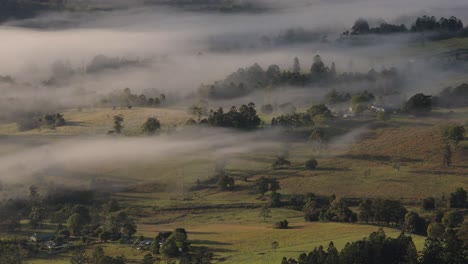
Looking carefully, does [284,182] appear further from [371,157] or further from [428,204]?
[428,204]

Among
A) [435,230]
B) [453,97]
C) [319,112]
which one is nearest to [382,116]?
[319,112]

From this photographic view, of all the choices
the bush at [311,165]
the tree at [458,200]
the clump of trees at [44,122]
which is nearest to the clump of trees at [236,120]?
the bush at [311,165]

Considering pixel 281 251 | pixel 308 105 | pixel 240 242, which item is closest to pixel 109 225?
pixel 240 242

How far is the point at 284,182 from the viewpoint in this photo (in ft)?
416

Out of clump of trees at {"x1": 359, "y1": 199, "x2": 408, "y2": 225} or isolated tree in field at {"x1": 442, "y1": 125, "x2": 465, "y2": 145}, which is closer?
clump of trees at {"x1": 359, "y1": 199, "x2": 408, "y2": 225}

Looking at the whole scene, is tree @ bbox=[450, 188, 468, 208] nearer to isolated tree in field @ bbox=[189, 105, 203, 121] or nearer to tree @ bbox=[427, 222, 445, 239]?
tree @ bbox=[427, 222, 445, 239]

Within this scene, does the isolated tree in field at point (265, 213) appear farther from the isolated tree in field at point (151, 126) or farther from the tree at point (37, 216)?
the isolated tree in field at point (151, 126)

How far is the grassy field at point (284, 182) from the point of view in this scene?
92.6 m

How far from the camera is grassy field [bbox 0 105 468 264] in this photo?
92.6m

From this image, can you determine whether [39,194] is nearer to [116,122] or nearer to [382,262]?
[116,122]

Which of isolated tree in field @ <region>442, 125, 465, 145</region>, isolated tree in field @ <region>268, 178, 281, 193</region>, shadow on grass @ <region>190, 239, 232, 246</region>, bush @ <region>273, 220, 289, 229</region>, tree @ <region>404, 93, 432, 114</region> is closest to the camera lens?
shadow on grass @ <region>190, 239, 232, 246</region>

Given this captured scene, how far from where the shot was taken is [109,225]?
100m

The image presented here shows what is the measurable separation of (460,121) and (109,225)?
81442 mm

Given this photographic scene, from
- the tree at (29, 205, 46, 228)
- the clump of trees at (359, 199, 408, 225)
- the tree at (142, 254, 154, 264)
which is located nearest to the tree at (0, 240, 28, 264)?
the tree at (29, 205, 46, 228)
